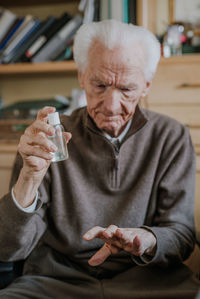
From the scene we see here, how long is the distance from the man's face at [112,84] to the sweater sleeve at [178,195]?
0.71 feet

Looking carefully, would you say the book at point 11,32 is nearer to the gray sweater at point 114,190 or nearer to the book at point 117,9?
the book at point 117,9

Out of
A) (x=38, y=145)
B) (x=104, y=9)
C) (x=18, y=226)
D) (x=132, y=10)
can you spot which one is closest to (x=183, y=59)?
(x=132, y=10)

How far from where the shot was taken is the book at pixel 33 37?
6.23 ft

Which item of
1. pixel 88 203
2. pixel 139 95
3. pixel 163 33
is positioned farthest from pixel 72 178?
pixel 163 33

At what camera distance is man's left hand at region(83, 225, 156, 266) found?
938mm

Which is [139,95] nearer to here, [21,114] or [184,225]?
[184,225]

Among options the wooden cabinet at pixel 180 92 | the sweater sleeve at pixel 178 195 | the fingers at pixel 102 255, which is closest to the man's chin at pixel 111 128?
the sweater sleeve at pixel 178 195

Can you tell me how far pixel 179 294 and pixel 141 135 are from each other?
0.56 m

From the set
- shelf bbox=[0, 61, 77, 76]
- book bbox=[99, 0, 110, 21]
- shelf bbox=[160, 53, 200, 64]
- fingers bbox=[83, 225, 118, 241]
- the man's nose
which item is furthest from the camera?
shelf bbox=[0, 61, 77, 76]

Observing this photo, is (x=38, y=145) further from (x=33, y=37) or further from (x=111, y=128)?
(x=33, y=37)

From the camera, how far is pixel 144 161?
1242 millimetres

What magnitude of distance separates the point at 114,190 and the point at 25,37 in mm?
1181

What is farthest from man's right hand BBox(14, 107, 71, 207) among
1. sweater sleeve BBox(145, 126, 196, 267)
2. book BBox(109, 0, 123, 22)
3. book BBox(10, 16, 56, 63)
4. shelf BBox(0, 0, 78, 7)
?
shelf BBox(0, 0, 78, 7)

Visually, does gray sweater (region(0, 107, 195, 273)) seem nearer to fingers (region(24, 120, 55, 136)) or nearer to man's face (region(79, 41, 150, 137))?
man's face (region(79, 41, 150, 137))
